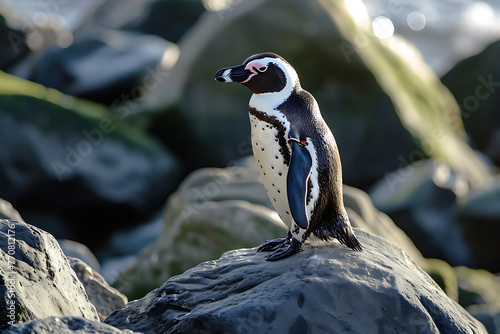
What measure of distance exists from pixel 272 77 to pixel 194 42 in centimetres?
679

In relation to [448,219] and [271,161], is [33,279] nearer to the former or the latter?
[271,161]

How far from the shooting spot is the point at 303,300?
3.39 m

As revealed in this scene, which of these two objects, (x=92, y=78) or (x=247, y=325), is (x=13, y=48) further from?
(x=247, y=325)

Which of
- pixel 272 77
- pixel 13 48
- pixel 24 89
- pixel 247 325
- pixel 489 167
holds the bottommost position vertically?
pixel 489 167

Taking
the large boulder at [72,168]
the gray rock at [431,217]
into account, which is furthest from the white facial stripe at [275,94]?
the gray rock at [431,217]

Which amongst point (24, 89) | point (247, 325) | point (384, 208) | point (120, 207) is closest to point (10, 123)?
point (24, 89)

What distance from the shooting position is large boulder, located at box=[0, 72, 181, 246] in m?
8.66

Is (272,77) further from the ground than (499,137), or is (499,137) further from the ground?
(272,77)

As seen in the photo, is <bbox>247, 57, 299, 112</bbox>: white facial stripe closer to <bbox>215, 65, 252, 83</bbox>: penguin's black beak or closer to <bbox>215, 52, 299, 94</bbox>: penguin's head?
<bbox>215, 52, 299, 94</bbox>: penguin's head

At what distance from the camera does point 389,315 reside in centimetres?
348

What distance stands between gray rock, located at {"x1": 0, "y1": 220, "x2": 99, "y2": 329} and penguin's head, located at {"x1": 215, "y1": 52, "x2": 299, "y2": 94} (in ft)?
4.71

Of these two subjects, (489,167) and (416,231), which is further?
(489,167)

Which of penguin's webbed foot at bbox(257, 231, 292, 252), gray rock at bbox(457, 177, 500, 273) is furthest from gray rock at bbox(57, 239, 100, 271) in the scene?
gray rock at bbox(457, 177, 500, 273)

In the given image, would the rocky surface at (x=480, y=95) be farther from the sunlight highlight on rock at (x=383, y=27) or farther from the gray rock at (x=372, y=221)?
the gray rock at (x=372, y=221)
